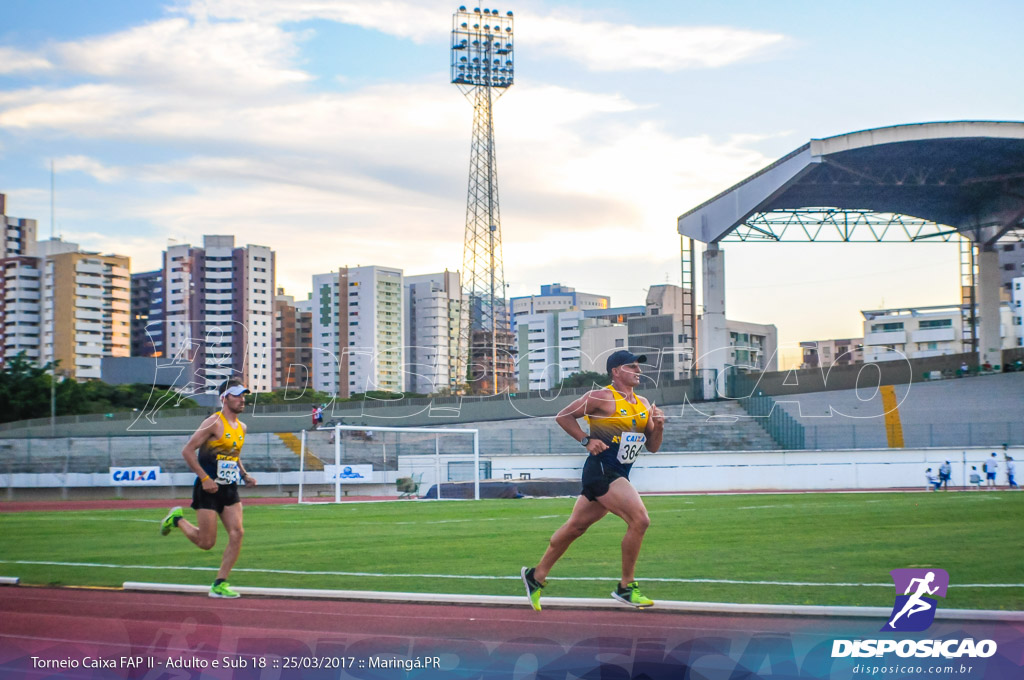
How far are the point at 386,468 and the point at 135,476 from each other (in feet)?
35.2

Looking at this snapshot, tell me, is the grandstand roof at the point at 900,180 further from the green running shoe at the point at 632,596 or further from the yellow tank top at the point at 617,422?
the green running shoe at the point at 632,596

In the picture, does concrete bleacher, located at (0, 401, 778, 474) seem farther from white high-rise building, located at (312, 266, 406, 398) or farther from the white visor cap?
white high-rise building, located at (312, 266, 406, 398)

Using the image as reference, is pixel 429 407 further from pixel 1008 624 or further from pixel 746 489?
pixel 1008 624

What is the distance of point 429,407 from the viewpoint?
201 ft

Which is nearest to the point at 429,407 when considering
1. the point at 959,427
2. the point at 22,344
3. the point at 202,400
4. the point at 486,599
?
the point at 959,427

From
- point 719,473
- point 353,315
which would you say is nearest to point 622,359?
point 719,473

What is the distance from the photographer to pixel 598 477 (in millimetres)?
8672

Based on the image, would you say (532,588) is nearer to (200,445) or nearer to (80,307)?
(200,445)

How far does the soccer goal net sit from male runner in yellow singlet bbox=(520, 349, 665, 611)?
2988cm

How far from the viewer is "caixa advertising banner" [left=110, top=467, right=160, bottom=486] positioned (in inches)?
1711

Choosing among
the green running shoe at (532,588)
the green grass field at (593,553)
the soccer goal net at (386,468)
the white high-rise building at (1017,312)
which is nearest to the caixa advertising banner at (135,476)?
the soccer goal net at (386,468)

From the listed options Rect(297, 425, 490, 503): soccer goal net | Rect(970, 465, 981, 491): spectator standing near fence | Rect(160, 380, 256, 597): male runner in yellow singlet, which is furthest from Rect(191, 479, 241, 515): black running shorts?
Rect(970, 465, 981, 491): spectator standing near fence

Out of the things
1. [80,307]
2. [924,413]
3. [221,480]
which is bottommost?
[924,413]

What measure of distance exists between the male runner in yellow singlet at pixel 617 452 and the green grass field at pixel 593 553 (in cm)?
118
